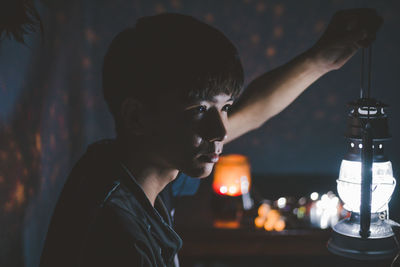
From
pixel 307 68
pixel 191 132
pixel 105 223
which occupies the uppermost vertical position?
pixel 307 68

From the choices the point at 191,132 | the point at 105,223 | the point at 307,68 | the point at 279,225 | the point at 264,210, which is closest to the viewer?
the point at 105,223

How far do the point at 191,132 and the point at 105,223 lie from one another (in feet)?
0.91

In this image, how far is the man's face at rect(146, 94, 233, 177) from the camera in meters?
0.92

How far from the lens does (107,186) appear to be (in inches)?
35.2

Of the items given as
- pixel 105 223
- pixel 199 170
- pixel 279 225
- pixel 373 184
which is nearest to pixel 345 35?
pixel 373 184

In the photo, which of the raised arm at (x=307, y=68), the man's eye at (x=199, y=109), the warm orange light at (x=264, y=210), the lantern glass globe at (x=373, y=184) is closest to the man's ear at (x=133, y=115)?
the man's eye at (x=199, y=109)

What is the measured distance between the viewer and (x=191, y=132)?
3.03ft

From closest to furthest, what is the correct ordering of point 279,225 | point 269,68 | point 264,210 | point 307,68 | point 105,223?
point 105,223 < point 307,68 < point 279,225 < point 264,210 < point 269,68

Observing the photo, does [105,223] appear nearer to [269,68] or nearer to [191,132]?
[191,132]

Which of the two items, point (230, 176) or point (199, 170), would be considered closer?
point (199, 170)

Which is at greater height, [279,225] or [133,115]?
[133,115]

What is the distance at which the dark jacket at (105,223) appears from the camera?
0.80 metres

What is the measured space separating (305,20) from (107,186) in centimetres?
218

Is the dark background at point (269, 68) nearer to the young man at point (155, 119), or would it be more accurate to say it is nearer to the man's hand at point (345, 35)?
the young man at point (155, 119)
